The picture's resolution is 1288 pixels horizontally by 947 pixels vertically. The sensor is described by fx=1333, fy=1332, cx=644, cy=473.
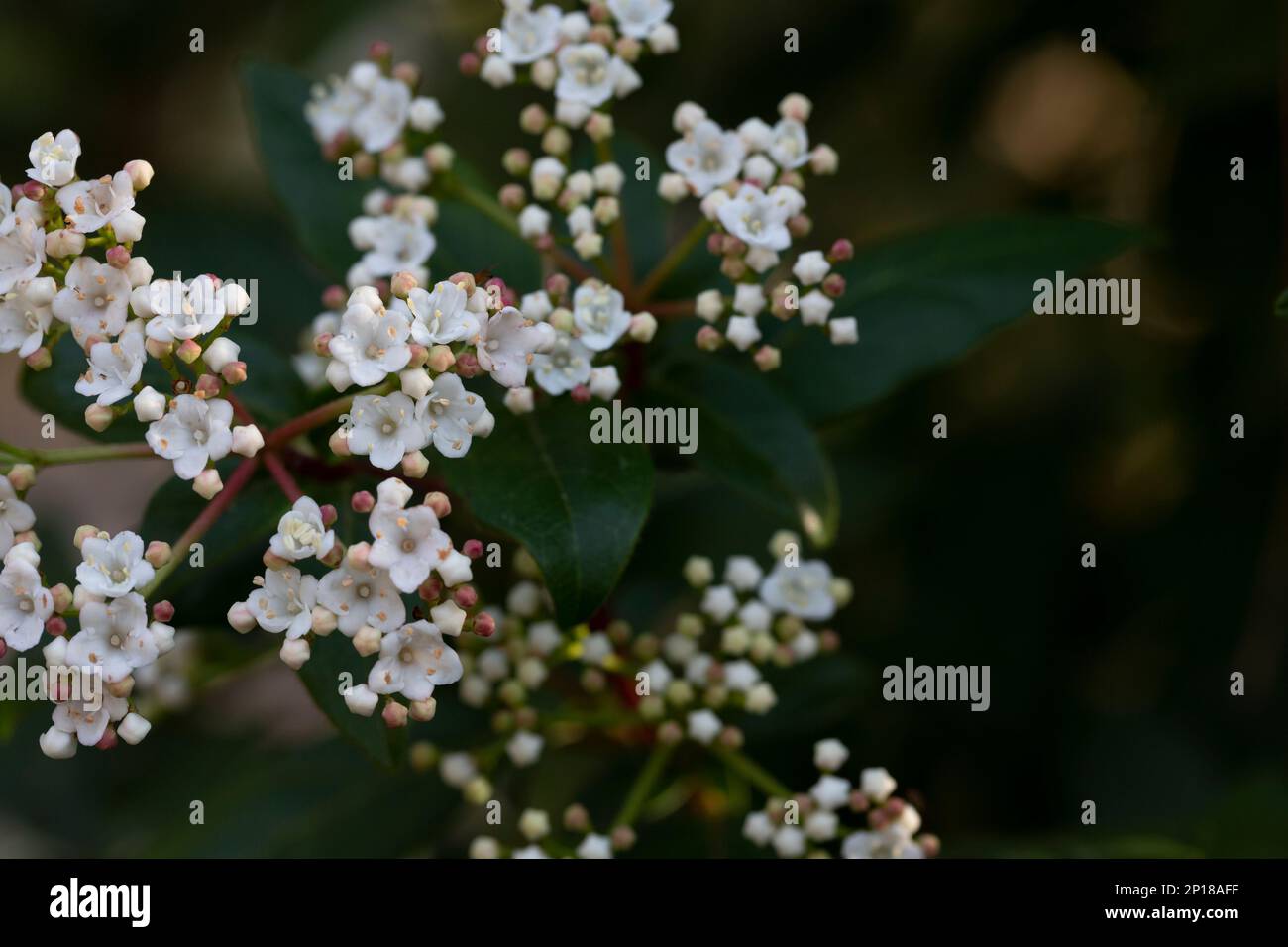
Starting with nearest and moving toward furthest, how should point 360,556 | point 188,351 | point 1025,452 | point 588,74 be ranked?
point 360,556
point 188,351
point 588,74
point 1025,452

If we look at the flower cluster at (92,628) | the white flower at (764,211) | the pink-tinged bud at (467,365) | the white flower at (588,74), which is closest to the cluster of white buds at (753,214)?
the white flower at (764,211)

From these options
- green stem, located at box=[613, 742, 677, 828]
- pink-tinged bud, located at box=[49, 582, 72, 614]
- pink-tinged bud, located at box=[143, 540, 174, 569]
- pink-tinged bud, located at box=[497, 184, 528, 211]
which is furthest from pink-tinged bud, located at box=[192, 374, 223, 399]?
green stem, located at box=[613, 742, 677, 828]

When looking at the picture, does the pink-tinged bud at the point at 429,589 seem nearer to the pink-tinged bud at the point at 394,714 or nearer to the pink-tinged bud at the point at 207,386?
the pink-tinged bud at the point at 394,714

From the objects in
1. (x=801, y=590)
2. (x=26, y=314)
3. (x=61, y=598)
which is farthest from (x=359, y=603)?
(x=801, y=590)

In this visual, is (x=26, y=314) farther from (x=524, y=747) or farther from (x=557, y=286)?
(x=524, y=747)
